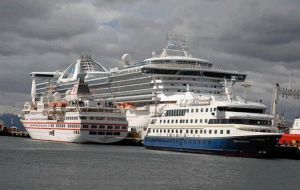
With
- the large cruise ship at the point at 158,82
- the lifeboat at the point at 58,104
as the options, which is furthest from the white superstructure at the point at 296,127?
the lifeboat at the point at 58,104

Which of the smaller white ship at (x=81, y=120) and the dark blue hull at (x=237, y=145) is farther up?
the smaller white ship at (x=81, y=120)

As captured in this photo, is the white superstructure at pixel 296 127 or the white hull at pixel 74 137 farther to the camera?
the white hull at pixel 74 137

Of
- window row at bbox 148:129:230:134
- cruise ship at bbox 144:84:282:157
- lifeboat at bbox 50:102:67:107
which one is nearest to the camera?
cruise ship at bbox 144:84:282:157

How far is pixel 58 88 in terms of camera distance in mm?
142750

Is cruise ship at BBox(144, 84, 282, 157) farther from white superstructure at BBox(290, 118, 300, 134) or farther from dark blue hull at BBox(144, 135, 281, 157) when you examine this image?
white superstructure at BBox(290, 118, 300, 134)

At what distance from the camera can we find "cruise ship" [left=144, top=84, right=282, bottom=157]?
69312 millimetres

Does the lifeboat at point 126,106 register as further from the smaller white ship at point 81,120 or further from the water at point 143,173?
the water at point 143,173

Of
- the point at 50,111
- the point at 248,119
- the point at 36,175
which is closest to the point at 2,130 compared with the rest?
the point at 50,111

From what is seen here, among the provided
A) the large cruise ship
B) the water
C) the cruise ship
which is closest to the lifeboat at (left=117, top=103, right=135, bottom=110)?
the large cruise ship

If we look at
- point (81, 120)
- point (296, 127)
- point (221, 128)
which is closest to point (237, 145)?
point (221, 128)

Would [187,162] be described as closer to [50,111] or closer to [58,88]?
[50,111]

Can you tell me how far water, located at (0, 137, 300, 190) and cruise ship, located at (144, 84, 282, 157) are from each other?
6.46 ft

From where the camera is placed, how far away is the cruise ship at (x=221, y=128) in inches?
Answer: 2729

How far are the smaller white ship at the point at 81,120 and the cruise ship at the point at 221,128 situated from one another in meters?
19.7
